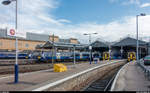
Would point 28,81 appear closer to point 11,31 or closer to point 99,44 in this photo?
point 11,31

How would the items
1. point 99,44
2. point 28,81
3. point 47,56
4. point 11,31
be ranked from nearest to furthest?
point 11,31 < point 28,81 < point 47,56 < point 99,44

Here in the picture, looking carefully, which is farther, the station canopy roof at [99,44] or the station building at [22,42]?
the station building at [22,42]

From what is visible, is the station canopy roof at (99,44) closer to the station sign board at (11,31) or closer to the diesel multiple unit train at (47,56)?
the diesel multiple unit train at (47,56)

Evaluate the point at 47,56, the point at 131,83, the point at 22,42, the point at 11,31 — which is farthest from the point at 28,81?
the point at 22,42

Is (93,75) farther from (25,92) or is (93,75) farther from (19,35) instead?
(25,92)

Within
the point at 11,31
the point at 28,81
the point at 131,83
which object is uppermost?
the point at 11,31

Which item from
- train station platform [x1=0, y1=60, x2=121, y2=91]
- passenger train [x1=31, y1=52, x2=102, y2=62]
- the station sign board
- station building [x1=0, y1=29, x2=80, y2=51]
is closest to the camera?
train station platform [x1=0, y1=60, x2=121, y2=91]

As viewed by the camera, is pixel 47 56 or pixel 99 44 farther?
pixel 99 44

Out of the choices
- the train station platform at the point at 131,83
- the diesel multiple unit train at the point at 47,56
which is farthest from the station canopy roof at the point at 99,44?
the train station platform at the point at 131,83

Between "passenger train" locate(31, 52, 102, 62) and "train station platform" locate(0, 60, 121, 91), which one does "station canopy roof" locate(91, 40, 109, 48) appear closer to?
"passenger train" locate(31, 52, 102, 62)

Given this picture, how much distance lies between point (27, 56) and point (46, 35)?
40.1 m

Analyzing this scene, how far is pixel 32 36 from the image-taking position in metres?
75.1

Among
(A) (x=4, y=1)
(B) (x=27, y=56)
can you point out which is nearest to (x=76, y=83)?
(A) (x=4, y=1)

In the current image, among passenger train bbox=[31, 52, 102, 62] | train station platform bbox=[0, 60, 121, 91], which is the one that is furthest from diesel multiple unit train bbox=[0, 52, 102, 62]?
train station platform bbox=[0, 60, 121, 91]
